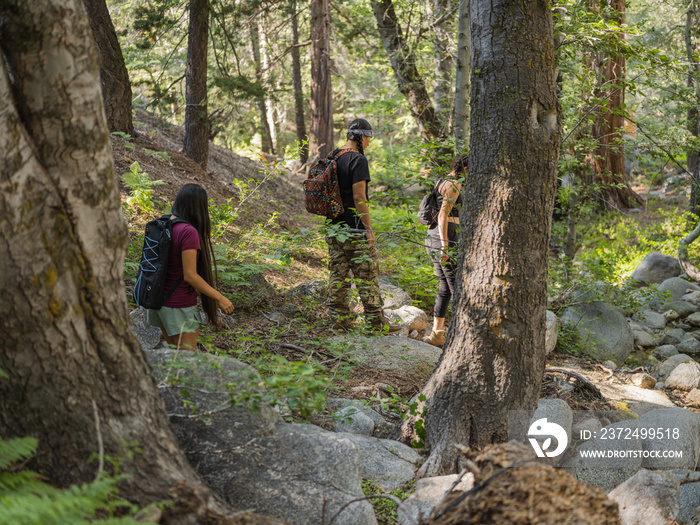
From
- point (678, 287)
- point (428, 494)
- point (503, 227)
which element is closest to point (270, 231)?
point (503, 227)

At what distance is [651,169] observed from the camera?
16797 mm

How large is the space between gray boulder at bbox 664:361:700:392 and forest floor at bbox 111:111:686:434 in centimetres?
55

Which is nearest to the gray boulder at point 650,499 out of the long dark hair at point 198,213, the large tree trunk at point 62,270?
the large tree trunk at point 62,270

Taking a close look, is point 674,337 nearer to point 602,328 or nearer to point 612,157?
point 602,328

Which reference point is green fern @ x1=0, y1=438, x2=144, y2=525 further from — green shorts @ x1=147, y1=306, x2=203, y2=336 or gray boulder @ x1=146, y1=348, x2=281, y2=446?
green shorts @ x1=147, y1=306, x2=203, y2=336

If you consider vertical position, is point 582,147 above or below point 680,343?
above

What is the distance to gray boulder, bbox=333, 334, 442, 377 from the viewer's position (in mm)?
5395

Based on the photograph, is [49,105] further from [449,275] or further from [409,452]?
[449,275]

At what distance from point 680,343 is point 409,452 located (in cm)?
674

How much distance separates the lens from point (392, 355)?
18.3ft

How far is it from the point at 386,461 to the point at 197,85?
833 cm

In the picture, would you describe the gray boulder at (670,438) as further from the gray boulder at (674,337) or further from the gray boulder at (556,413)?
the gray boulder at (674,337)

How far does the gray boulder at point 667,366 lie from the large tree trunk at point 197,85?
8.60m

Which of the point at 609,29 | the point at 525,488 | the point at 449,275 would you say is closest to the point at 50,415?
the point at 525,488
